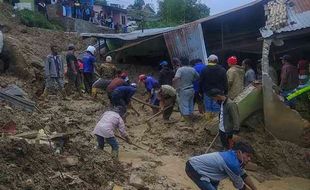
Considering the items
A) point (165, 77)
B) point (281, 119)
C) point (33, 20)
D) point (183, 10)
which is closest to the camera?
point (281, 119)

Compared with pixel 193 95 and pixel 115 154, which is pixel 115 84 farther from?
pixel 115 154

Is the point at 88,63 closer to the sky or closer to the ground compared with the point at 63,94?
closer to the sky

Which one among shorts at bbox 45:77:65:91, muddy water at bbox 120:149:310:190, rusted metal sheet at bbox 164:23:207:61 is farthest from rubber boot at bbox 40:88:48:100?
rusted metal sheet at bbox 164:23:207:61

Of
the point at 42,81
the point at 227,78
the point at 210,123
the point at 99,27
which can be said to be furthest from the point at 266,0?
the point at 99,27

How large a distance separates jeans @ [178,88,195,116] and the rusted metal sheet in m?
3.47

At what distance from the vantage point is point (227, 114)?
7.50 metres

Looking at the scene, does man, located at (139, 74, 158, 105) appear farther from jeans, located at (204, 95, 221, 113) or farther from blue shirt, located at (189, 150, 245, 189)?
blue shirt, located at (189, 150, 245, 189)

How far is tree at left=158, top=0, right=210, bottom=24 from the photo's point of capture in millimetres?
36281

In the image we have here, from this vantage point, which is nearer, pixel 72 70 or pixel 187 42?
pixel 72 70

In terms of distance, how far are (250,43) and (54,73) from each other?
18.5 feet

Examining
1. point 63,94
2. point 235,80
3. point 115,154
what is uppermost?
point 235,80

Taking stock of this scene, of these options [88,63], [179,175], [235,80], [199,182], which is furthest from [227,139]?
[88,63]

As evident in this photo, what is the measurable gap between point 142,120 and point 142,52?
543cm

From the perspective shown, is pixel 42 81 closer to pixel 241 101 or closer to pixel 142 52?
pixel 142 52
